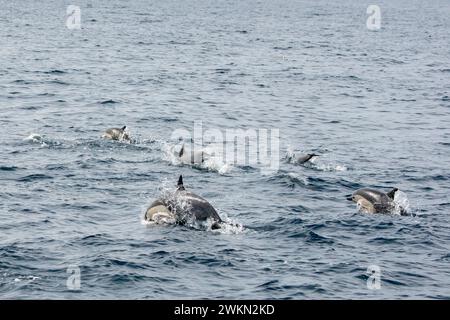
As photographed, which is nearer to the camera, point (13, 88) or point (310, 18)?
point (13, 88)

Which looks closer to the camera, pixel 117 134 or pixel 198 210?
pixel 198 210

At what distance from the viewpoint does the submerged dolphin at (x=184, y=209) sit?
22.9m

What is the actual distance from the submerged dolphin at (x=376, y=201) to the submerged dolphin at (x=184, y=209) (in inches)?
209

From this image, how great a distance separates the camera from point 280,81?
58688 mm

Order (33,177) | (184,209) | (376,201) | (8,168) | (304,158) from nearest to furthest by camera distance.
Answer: (184,209), (376,201), (33,177), (8,168), (304,158)

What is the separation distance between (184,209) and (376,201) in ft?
21.7

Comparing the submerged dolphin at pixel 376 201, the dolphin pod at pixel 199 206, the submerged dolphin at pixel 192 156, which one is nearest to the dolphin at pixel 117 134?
the submerged dolphin at pixel 192 156

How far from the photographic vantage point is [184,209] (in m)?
23.0

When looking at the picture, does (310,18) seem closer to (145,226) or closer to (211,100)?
(211,100)

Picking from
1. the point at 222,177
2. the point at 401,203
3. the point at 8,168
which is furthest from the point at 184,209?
the point at 8,168

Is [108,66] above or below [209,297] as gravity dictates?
above

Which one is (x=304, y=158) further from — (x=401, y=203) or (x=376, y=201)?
(x=376, y=201)
